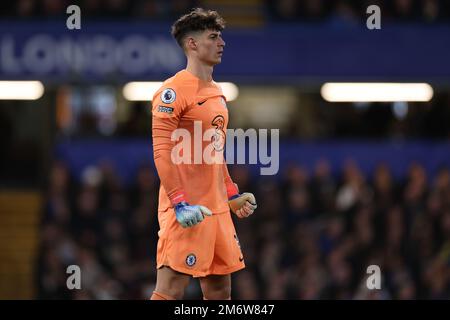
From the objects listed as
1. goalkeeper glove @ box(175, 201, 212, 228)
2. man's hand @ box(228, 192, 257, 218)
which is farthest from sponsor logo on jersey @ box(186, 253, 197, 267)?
man's hand @ box(228, 192, 257, 218)

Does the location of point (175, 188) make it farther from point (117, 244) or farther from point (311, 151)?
point (311, 151)

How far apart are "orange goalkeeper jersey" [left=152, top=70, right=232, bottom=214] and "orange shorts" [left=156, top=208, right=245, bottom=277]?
103 millimetres

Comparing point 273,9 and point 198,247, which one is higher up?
point 273,9

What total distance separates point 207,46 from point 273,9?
10412 millimetres

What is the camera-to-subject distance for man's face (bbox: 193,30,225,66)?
726 centimetres

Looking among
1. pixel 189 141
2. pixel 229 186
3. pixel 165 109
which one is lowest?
pixel 229 186

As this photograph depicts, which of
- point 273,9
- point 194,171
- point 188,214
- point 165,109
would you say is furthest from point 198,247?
point 273,9

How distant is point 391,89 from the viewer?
16.8m

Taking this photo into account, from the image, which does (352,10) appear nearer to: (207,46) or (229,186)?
(229,186)

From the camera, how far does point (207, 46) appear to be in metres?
7.26

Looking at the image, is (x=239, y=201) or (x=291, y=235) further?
(x=291, y=235)

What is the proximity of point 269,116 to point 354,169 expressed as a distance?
14.3ft

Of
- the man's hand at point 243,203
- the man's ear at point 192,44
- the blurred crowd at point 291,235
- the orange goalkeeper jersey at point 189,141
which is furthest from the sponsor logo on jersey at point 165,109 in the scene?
the blurred crowd at point 291,235

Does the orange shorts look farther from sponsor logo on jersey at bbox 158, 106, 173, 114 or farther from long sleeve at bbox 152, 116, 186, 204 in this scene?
sponsor logo on jersey at bbox 158, 106, 173, 114
